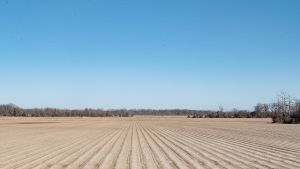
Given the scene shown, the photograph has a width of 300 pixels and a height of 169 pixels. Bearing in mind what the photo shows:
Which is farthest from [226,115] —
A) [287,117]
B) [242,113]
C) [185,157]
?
[185,157]

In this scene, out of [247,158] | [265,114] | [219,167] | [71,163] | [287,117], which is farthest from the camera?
[265,114]

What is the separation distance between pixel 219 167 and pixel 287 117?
247ft

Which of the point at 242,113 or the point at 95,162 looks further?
the point at 242,113

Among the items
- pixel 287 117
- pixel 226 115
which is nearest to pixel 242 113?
pixel 226 115

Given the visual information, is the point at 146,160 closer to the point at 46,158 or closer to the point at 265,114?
the point at 46,158

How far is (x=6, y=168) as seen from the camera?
49.3ft

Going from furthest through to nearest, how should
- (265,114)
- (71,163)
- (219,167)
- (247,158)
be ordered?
(265,114), (247,158), (71,163), (219,167)

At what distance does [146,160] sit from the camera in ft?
55.9

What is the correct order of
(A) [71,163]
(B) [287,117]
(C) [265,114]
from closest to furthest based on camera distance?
(A) [71,163] < (B) [287,117] < (C) [265,114]

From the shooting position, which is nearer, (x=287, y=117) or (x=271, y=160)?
(x=271, y=160)

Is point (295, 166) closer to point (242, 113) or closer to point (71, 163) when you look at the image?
point (71, 163)

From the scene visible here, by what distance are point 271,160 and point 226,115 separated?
174 m

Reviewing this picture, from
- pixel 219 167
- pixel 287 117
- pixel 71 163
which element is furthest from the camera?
pixel 287 117

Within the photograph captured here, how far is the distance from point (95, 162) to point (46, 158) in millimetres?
2681
